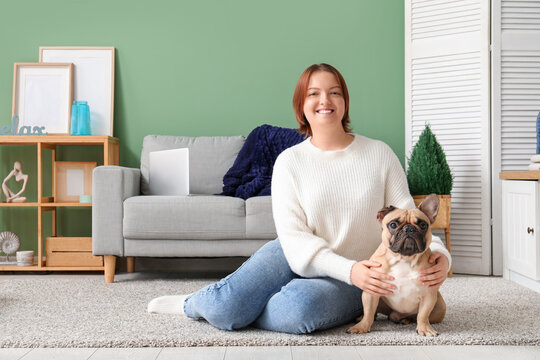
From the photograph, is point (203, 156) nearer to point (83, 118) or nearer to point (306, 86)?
point (83, 118)

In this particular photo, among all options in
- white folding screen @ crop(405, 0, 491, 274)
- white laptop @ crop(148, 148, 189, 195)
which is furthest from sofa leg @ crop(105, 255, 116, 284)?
white folding screen @ crop(405, 0, 491, 274)

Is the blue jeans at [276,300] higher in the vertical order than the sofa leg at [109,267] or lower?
higher

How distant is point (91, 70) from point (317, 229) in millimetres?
2452

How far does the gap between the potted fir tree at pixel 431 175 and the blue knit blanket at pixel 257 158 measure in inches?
27.1

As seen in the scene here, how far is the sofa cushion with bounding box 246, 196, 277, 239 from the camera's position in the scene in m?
2.92

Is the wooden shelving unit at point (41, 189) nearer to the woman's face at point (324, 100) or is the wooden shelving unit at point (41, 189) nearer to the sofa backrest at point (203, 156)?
the sofa backrest at point (203, 156)

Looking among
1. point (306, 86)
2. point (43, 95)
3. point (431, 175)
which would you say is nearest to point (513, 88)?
point (431, 175)

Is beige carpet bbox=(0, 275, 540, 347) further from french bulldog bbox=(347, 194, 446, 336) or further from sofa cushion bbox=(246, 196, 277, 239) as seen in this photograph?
sofa cushion bbox=(246, 196, 277, 239)

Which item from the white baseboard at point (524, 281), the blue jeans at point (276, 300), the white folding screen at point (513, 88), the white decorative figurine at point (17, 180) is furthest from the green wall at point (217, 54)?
the blue jeans at point (276, 300)

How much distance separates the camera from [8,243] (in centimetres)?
349

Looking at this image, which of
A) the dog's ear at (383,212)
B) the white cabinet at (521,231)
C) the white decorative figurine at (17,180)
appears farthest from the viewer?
the white decorative figurine at (17,180)

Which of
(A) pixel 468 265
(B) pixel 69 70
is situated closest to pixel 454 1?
(A) pixel 468 265

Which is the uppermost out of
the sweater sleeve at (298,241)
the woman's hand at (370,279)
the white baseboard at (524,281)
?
the sweater sleeve at (298,241)

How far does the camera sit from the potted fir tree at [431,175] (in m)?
3.18
